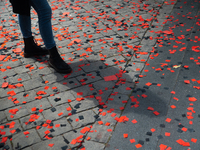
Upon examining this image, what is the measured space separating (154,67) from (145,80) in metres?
0.41

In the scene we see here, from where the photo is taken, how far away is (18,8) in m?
3.53

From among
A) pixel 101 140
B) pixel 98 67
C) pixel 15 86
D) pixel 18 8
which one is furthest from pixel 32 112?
pixel 18 8

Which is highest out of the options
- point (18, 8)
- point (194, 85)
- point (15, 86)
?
point (18, 8)

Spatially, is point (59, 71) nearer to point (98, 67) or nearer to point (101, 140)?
point (98, 67)

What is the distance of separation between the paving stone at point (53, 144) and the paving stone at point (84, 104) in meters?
0.50

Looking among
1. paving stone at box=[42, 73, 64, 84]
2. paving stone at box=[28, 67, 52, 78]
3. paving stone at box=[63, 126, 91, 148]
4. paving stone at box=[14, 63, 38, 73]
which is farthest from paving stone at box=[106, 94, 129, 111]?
paving stone at box=[14, 63, 38, 73]

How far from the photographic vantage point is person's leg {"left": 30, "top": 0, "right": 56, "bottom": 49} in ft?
11.2

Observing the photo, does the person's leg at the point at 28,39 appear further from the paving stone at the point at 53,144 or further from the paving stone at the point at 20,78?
the paving stone at the point at 53,144

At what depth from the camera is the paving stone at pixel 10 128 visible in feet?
9.13

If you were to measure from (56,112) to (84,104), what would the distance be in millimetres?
399

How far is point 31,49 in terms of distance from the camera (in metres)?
4.22

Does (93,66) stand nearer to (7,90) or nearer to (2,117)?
(7,90)

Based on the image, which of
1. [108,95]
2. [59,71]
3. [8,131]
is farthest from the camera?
[59,71]

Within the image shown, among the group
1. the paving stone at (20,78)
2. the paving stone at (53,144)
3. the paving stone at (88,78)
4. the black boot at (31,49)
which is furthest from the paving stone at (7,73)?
the paving stone at (53,144)
